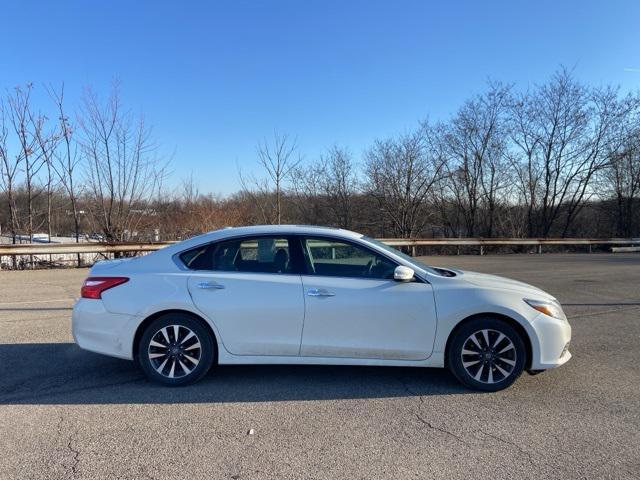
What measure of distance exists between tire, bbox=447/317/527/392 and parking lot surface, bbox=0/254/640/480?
0.52ft

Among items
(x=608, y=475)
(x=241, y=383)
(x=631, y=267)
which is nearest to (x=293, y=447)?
(x=241, y=383)

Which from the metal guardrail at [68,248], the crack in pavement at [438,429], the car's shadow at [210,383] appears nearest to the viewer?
the crack in pavement at [438,429]

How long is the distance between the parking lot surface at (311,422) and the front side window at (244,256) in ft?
3.79

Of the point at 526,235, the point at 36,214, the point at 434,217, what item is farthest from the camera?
the point at 526,235

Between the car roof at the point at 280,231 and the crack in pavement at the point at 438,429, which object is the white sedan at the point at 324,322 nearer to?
the car roof at the point at 280,231

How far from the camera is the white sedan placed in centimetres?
444

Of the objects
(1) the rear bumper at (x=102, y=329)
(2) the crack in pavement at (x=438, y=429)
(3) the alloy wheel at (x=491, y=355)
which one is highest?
(1) the rear bumper at (x=102, y=329)

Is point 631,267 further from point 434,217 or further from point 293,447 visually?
point 293,447

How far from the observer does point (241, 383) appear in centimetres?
464

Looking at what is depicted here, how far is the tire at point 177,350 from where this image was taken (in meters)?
4.50

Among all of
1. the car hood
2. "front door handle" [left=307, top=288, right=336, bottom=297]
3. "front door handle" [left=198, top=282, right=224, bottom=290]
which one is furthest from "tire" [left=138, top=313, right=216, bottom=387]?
the car hood

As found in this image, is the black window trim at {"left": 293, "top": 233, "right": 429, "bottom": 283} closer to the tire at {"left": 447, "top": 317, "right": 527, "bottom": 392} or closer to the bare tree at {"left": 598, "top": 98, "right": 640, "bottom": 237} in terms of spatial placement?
the tire at {"left": 447, "top": 317, "right": 527, "bottom": 392}

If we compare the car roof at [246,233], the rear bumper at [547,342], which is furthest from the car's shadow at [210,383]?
the car roof at [246,233]

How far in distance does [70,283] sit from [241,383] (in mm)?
9476
